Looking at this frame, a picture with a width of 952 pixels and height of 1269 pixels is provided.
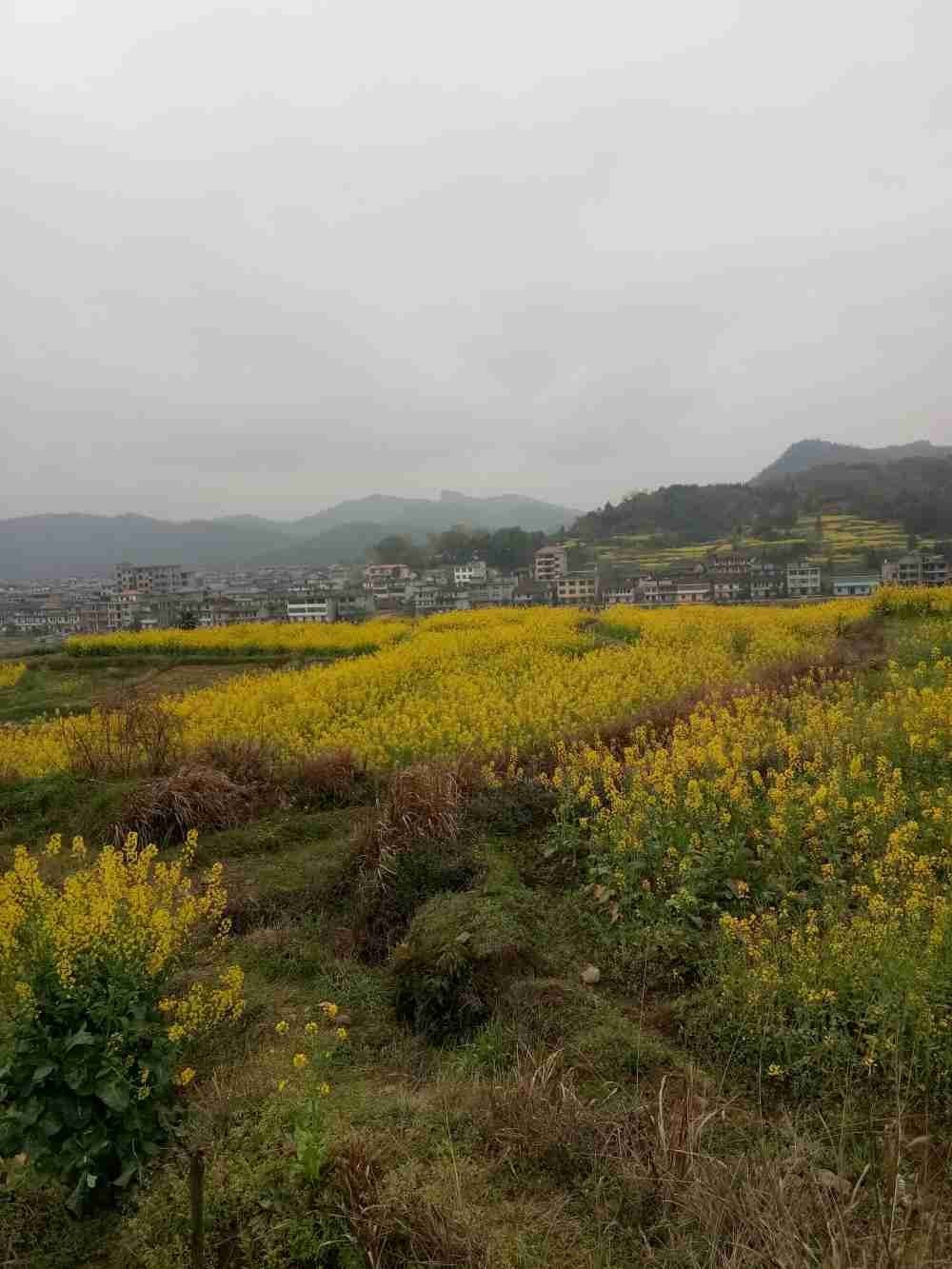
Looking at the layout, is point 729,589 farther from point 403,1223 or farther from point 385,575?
point 403,1223

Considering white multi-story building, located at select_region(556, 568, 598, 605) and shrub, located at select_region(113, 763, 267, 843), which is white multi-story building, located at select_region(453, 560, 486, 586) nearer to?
white multi-story building, located at select_region(556, 568, 598, 605)

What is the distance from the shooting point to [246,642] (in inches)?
787

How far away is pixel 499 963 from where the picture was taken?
13.7 feet

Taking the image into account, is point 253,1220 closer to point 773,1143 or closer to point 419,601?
point 773,1143

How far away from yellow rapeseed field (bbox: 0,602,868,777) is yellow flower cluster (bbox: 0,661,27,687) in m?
6.29

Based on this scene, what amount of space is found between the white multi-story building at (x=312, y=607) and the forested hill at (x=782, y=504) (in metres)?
39.7

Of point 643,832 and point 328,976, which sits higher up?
point 643,832

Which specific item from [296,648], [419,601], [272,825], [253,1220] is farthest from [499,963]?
[419,601]

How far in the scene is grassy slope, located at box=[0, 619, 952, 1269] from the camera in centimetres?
243

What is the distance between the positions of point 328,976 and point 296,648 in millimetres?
15584

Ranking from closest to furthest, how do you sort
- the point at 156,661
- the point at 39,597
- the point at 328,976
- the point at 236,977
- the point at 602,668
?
1. the point at 236,977
2. the point at 328,976
3. the point at 602,668
4. the point at 156,661
5. the point at 39,597

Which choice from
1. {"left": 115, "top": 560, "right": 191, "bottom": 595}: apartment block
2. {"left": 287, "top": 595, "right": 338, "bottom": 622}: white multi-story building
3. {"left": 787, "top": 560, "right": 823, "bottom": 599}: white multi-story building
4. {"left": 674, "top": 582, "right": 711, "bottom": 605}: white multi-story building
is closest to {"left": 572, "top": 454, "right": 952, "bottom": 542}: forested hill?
{"left": 787, "top": 560, "right": 823, "bottom": 599}: white multi-story building

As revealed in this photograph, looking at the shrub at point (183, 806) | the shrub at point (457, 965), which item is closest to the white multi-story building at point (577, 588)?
the shrub at point (183, 806)

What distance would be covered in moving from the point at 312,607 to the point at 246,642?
2501cm
